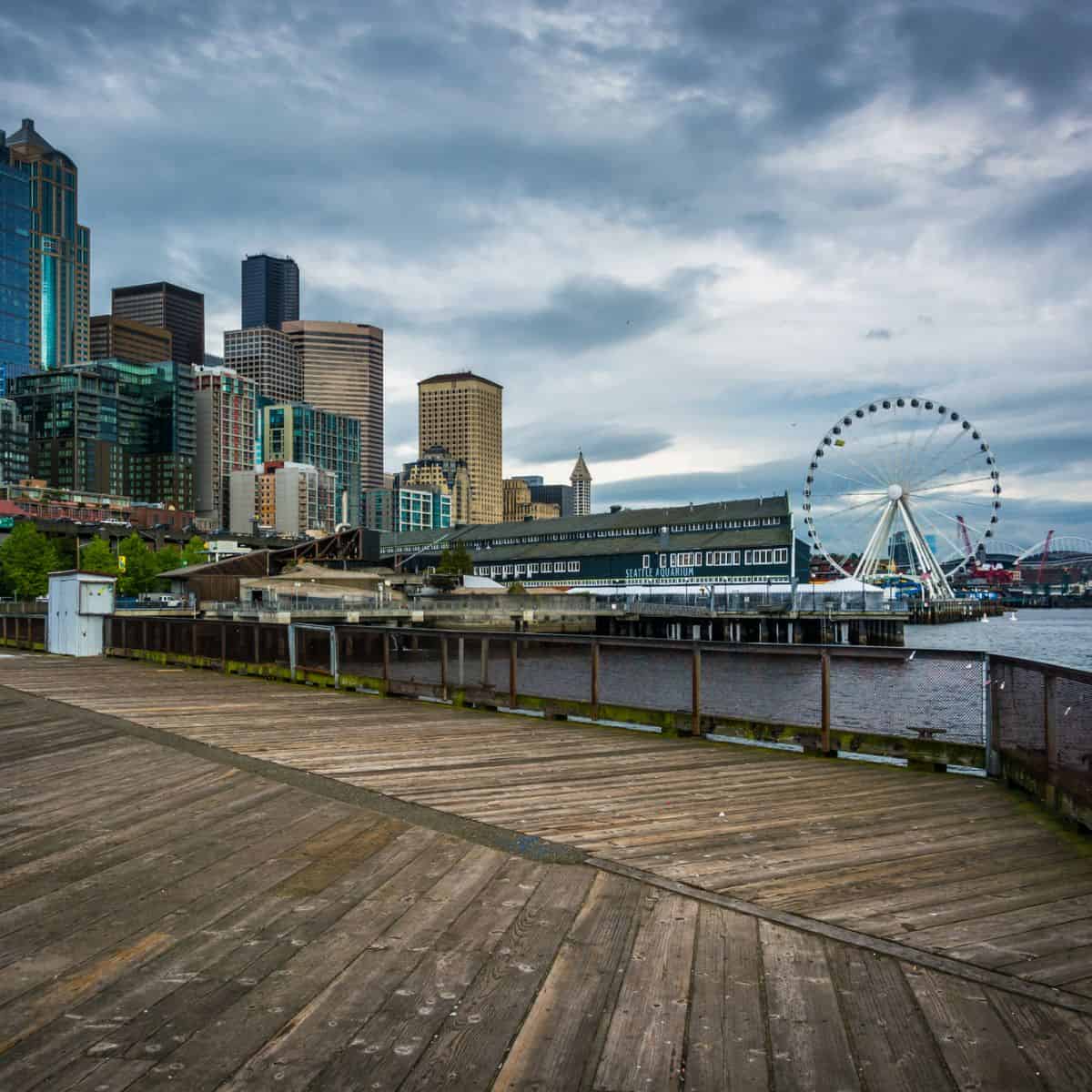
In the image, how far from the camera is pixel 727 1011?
3.75 meters

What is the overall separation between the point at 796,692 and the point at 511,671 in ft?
18.0

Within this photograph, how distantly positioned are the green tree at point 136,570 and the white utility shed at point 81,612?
2961 inches

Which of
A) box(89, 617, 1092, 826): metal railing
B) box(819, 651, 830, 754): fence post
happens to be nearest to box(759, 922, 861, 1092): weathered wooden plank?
box(89, 617, 1092, 826): metal railing

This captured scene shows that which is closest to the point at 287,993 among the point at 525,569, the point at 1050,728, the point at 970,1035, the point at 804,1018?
the point at 804,1018

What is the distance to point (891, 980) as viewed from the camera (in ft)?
13.3

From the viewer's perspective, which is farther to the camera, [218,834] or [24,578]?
→ [24,578]

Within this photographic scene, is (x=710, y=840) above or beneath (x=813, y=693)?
beneath

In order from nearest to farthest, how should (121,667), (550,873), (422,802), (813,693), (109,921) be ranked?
(109,921) → (550,873) → (422,802) → (813,693) → (121,667)

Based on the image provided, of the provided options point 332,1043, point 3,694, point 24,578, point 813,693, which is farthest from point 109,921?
point 24,578

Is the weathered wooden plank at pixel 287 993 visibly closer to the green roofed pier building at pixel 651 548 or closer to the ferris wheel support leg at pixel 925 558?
the green roofed pier building at pixel 651 548

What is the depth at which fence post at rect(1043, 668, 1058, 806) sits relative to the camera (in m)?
7.30

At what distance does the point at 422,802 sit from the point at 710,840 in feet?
7.92

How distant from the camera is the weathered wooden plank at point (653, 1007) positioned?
3291 millimetres

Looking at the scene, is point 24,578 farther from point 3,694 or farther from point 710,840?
point 710,840
